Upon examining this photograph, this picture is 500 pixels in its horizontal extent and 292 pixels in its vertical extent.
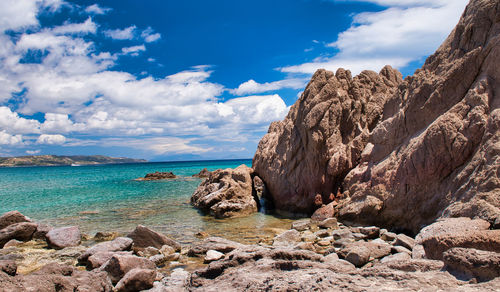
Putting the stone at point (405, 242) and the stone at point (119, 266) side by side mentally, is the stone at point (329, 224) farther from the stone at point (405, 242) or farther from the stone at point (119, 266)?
the stone at point (119, 266)

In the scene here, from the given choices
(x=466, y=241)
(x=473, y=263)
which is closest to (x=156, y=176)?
(x=466, y=241)

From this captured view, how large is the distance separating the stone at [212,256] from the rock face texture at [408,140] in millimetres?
8158

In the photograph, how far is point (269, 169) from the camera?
2506 cm

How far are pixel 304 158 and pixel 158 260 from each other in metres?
12.7

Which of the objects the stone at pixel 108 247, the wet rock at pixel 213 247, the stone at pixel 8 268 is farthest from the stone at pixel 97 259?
the stone at pixel 8 268

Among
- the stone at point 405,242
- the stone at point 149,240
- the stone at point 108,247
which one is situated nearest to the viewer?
the stone at point 405,242

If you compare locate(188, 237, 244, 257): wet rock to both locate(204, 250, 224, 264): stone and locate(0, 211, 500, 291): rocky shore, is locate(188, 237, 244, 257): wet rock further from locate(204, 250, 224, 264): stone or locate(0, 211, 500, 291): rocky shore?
locate(204, 250, 224, 264): stone

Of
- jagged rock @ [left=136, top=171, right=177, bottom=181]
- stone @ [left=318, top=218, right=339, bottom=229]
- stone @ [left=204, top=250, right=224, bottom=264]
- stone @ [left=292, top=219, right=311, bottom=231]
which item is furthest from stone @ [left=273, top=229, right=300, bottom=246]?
jagged rock @ [left=136, top=171, right=177, bottom=181]

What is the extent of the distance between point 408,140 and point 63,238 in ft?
59.0

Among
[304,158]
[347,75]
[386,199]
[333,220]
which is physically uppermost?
[347,75]

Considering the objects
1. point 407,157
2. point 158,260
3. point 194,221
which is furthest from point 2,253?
point 407,157

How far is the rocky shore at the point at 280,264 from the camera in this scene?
4875 mm

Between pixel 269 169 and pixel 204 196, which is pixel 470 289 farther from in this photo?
pixel 204 196

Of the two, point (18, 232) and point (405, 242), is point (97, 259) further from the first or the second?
point (405, 242)
